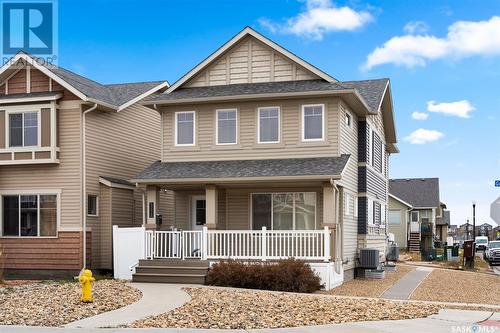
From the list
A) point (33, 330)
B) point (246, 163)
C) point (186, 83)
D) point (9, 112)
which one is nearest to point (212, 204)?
point (246, 163)

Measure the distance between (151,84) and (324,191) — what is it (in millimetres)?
11080

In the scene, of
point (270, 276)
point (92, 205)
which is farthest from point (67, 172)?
point (270, 276)

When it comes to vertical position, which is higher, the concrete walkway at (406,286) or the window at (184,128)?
the window at (184,128)

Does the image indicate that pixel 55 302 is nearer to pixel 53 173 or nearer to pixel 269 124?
pixel 53 173

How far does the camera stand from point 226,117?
75.4 ft

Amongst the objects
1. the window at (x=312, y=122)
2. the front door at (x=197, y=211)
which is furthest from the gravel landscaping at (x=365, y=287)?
the front door at (x=197, y=211)

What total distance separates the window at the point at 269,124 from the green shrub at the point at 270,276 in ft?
15.7

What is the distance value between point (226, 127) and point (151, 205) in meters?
3.71

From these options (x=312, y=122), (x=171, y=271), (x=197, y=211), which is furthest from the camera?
(x=197, y=211)

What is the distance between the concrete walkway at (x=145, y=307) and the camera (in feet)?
40.1

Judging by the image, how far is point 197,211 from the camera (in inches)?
968

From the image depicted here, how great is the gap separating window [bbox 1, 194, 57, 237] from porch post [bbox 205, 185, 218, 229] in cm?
594

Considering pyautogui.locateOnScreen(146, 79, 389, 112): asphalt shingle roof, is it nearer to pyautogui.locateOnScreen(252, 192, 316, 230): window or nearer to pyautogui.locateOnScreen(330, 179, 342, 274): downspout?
pyautogui.locateOnScreen(330, 179, 342, 274): downspout

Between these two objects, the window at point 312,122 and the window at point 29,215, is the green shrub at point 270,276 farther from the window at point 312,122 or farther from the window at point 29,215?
the window at point 29,215
